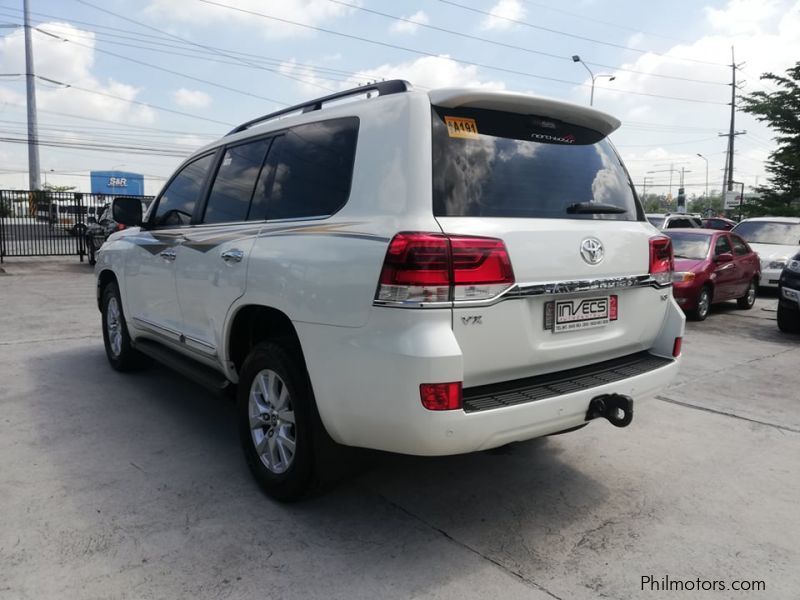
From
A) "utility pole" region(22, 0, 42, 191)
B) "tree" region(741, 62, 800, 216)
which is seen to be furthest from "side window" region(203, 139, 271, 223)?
"utility pole" region(22, 0, 42, 191)

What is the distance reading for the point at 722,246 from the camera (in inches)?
419

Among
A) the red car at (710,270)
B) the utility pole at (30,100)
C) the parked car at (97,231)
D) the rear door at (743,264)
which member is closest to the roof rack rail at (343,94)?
the red car at (710,270)

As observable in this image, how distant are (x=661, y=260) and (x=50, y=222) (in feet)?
65.3

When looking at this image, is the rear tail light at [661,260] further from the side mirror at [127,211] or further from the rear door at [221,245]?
the side mirror at [127,211]

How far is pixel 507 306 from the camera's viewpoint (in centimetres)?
264

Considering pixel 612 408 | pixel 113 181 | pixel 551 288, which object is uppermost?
pixel 113 181

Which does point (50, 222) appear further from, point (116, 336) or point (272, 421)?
point (272, 421)

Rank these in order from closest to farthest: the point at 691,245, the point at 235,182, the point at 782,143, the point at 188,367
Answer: the point at 235,182, the point at 188,367, the point at 691,245, the point at 782,143

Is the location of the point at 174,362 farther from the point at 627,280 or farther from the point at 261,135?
the point at 627,280

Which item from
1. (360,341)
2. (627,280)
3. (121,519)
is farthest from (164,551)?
(627,280)

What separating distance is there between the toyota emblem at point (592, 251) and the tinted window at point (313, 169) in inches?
44.4

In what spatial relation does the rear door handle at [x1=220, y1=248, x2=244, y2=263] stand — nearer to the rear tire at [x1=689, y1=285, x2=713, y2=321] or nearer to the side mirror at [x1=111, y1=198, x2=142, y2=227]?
the side mirror at [x1=111, y1=198, x2=142, y2=227]

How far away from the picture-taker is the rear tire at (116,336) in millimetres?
5477

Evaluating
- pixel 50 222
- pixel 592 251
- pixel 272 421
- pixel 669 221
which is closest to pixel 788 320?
pixel 592 251
